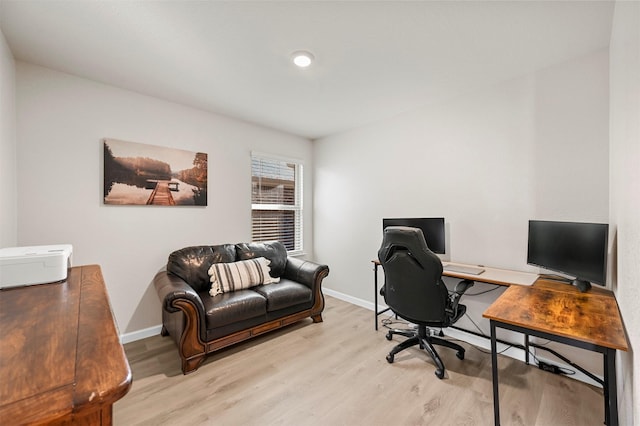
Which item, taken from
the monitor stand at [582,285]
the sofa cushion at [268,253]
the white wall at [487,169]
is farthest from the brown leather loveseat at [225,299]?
the monitor stand at [582,285]

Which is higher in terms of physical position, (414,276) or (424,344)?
(414,276)

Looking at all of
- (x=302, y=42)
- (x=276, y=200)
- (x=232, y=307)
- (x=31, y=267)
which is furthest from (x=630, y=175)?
(x=276, y=200)

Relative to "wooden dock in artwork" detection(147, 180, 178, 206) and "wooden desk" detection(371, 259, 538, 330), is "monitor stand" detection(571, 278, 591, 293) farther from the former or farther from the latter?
"wooden dock in artwork" detection(147, 180, 178, 206)

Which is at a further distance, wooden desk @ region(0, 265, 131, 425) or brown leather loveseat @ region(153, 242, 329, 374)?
brown leather loveseat @ region(153, 242, 329, 374)

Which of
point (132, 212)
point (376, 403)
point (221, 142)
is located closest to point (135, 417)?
point (376, 403)

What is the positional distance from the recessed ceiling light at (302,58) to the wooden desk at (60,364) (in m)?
1.98

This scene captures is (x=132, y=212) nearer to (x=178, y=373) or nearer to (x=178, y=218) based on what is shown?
(x=178, y=218)

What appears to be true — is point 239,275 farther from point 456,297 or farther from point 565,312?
point 565,312

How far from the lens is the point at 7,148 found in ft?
6.32

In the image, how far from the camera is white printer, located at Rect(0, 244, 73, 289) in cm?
137

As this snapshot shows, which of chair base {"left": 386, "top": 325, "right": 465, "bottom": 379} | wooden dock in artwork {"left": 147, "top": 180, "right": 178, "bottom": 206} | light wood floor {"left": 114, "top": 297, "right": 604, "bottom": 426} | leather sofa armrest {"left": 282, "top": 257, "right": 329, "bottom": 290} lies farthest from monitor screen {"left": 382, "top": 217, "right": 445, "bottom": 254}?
wooden dock in artwork {"left": 147, "top": 180, "right": 178, "bottom": 206}

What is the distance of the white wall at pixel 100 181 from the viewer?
222 cm

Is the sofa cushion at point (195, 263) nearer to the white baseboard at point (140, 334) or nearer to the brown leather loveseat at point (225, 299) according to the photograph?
the brown leather loveseat at point (225, 299)

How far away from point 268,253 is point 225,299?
92 centimetres
